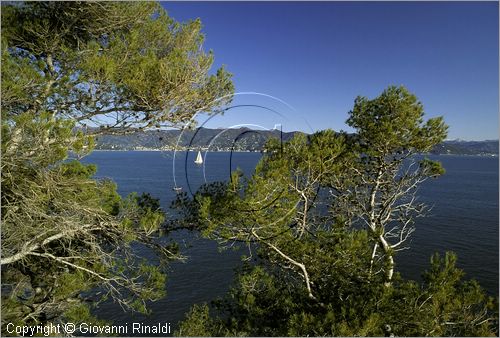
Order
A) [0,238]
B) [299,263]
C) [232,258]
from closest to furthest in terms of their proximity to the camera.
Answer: [0,238] < [299,263] < [232,258]

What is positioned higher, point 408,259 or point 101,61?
point 101,61

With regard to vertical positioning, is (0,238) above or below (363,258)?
above

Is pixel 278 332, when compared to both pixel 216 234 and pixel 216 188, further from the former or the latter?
pixel 216 188

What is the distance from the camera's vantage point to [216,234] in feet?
25.8

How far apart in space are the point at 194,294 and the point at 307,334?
16.7 metres

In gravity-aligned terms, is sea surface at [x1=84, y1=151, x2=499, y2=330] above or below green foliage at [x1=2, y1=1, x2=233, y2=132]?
below

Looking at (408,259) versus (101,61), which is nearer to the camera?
(101,61)

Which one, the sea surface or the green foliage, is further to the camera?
the sea surface

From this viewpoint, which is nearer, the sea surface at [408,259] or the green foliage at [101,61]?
the green foliage at [101,61]

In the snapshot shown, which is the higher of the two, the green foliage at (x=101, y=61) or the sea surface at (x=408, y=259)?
the green foliage at (x=101, y=61)

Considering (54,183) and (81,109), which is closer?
(54,183)

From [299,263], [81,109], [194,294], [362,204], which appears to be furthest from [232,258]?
[81,109]

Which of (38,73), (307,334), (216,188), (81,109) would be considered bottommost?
(307,334)

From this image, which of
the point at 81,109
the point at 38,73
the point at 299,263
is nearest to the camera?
the point at 38,73
